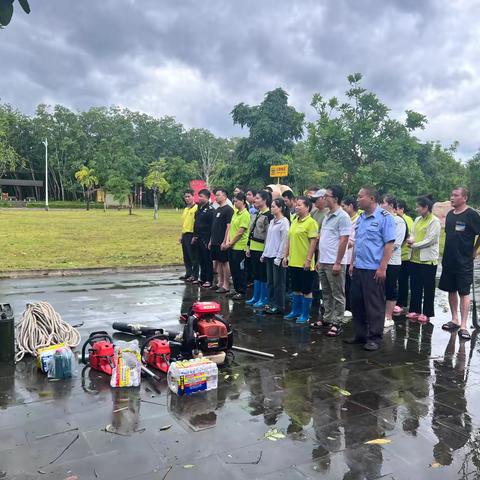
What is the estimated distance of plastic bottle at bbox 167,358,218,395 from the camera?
4.05 m

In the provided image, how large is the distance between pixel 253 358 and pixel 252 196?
136 inches

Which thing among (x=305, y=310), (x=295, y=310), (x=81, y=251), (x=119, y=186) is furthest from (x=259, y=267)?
(x=119, y=186)

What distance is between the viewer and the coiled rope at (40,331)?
16.3 feet

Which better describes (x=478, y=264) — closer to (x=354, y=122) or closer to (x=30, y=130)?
(x=354, y=122)

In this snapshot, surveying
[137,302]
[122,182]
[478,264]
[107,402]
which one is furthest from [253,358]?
[122,182]

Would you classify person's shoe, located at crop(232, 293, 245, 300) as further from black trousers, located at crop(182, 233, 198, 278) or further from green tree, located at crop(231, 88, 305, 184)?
green tree, located at crop(231, 88, 305, 184)

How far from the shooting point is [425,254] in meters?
6.92

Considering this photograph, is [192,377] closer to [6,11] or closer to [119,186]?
[6,11]

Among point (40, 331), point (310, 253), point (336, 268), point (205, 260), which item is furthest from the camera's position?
point (205, 260)

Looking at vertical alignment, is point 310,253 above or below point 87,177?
below

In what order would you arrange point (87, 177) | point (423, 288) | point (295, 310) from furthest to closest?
point (87, 177)
point (423, 288)
point (295, 310)

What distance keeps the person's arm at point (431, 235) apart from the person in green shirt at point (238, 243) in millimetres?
2771

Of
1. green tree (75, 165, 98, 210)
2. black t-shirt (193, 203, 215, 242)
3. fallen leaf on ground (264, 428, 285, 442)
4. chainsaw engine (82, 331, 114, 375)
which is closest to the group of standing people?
black t-shirt (193, 203, 215, 242)

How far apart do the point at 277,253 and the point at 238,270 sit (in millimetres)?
1548
